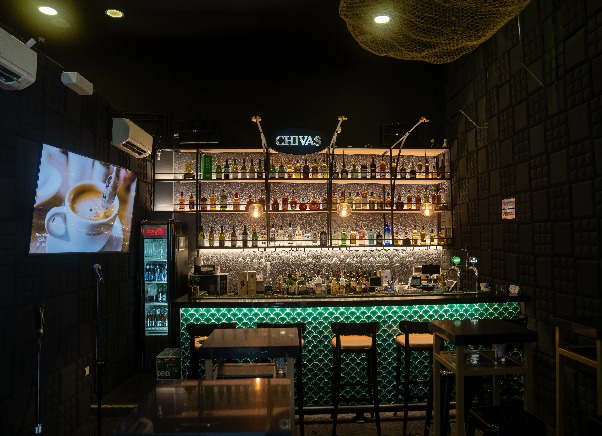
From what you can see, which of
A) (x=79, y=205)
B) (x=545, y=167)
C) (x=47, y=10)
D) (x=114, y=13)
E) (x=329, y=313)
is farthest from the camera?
(x=114, y=13)

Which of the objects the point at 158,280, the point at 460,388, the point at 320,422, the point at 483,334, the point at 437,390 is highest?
the point at 158,280

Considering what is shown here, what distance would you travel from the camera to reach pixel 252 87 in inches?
279

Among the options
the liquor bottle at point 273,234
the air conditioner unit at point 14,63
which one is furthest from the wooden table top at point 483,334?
the liquor bottle at point 273,234

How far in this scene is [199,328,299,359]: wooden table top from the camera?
3.02 meters

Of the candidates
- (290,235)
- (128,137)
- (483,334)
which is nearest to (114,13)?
(128,137)

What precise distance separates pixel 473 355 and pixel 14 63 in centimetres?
371

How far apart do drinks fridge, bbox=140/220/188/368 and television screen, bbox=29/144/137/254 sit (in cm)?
89

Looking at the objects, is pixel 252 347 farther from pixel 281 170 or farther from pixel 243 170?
pixel 243 170

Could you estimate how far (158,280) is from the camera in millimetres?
6105

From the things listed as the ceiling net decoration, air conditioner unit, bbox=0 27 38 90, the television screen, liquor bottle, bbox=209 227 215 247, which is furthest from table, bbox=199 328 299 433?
liquor bottle, bbox=209 227 215 247

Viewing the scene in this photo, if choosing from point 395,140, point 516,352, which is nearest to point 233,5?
point 395,140

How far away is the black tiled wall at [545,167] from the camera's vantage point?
3.74 metres

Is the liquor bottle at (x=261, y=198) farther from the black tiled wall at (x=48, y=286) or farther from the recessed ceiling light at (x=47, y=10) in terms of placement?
the recessed ceiling light at (x=47, y=10)

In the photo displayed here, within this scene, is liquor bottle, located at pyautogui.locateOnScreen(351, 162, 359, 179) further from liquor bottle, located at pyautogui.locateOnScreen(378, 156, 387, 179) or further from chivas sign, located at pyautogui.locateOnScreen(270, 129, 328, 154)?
chivas sign, located at pyautogui.locateOnScreen(270, 129, 328, 154)
